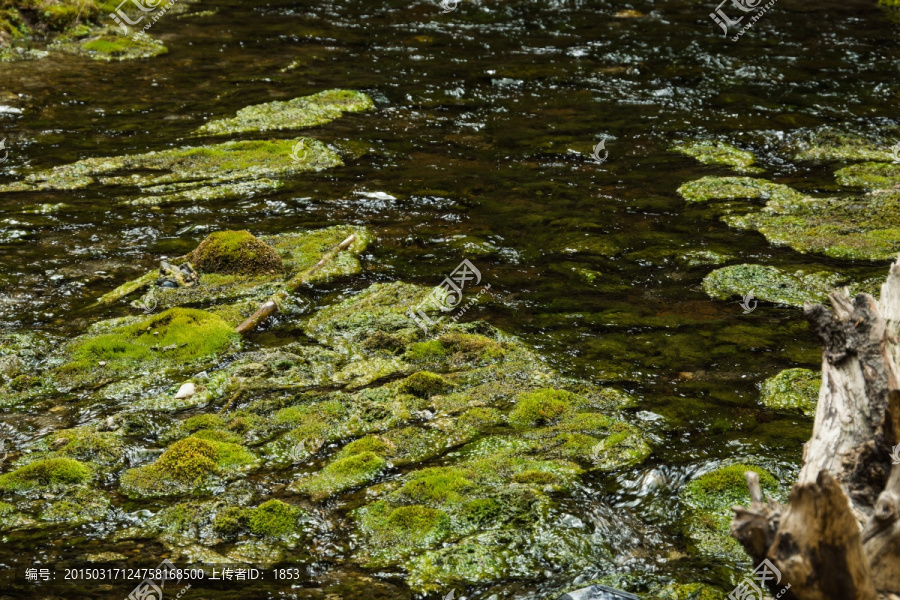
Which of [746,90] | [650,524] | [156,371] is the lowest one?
[156,371]

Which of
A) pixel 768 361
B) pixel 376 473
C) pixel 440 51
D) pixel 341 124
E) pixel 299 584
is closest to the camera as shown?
pixel 299 584

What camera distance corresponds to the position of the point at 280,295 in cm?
1032

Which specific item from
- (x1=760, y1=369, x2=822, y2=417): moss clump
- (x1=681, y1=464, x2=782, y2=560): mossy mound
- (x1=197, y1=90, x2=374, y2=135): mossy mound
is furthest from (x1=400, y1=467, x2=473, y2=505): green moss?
(x1=197, y1=90, x2=374, y2=135): mossy mound

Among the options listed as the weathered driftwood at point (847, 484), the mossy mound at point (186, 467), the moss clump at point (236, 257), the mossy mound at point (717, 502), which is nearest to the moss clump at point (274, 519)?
the mossy mound at point (186, 467)

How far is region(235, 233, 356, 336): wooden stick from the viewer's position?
31.5ft

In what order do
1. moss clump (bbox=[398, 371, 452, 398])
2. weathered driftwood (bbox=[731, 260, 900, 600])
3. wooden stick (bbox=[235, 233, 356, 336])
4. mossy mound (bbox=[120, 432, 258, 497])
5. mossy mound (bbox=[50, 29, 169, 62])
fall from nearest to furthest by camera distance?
weathered driftwood (bbox=[731, 260, 900, 600])
mossy mound (bbox=[120, 432, 258, 497])
moss clump (bbox=[398, 371, 452, 398])
wooden stick (bbox=[235, 233, 356, 336])
mossy mound (bbox=[50, 29, 169, 62])

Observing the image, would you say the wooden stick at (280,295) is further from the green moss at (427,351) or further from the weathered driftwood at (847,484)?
the weathered driftwood at (847,484)

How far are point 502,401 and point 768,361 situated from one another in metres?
2.86

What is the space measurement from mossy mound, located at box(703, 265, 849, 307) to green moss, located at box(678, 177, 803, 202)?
2822 millimetres

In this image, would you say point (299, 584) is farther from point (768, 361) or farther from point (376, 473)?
point (768, 361)

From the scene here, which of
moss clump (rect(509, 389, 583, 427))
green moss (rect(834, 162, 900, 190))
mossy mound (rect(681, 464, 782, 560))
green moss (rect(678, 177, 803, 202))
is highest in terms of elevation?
green moss (rect(834, 162, 900, 190))

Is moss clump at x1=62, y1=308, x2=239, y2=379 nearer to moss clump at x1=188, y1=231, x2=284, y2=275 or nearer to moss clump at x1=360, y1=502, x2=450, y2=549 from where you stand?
moss clump at x1=188, y1=231, x2=284, y2=275

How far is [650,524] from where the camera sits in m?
6.51

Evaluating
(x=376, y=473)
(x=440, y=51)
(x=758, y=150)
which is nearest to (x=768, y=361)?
Answer: (x=376, y=473)
